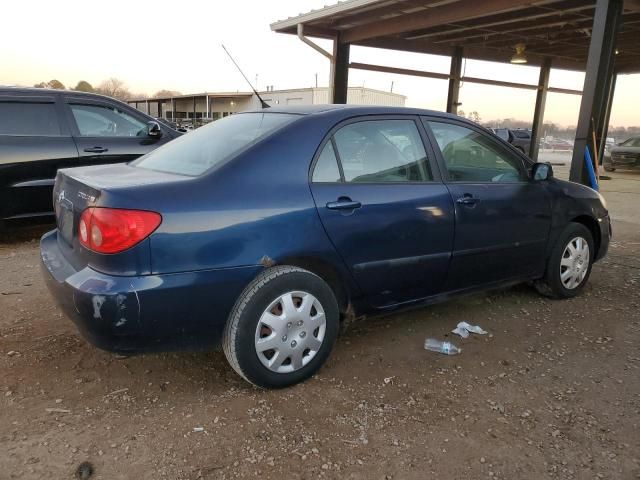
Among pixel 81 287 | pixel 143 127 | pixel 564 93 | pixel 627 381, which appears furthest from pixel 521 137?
pixel 81 287

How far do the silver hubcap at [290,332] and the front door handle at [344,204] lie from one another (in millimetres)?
486

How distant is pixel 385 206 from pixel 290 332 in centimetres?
90

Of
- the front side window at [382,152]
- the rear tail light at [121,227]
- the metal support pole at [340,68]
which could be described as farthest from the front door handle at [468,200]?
the metal support pole at [340,68]

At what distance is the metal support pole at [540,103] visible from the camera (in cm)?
1633

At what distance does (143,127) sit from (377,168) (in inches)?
159

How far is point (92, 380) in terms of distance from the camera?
2746mm

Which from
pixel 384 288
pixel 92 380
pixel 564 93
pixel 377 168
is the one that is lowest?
pixel 92 380

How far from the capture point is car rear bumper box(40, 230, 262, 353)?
7.25ft

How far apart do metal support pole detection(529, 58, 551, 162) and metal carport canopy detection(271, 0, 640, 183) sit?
3 centimetres

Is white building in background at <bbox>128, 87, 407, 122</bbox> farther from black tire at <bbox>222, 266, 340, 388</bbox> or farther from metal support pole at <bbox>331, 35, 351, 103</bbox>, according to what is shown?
black tire at <bbox>222, 266, 340, 388</bbox>

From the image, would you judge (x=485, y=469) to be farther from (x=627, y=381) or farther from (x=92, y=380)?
(x=92, y=380)

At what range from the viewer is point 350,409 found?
2547 mm

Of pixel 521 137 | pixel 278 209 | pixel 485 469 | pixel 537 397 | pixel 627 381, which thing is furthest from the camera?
pixel 521 137

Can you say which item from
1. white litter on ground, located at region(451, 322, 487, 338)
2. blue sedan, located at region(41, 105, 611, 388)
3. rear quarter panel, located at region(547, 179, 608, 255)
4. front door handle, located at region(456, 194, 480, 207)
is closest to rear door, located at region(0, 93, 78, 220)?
blue sedan, located at region(41, 105, 611, 388)
